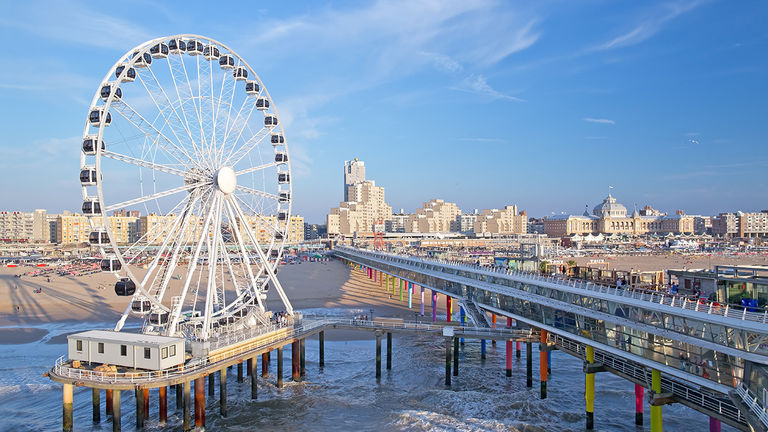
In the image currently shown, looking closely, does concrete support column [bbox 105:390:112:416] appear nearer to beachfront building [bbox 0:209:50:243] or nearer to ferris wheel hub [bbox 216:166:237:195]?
ferris wheel hub [bbox 216:166:237:195]

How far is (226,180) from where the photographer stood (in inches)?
1222

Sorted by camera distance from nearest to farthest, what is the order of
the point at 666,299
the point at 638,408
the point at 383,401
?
the point at 666,299 → the point at 638,408 → the point at 383,401

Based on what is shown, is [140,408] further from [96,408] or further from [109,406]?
[109,406]

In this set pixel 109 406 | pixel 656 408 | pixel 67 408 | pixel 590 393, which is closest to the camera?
pixel 656 408

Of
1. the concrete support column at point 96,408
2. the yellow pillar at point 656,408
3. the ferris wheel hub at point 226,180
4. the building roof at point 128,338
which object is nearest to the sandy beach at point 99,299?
the concrete support column at point 96,408

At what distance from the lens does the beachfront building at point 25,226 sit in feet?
628

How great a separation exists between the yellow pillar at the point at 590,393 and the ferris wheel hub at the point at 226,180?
20316 millimetres

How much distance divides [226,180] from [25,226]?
200 metres

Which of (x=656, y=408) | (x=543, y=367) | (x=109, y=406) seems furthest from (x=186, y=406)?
(x=656, y=408)

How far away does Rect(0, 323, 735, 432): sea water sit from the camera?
2616 centimetres

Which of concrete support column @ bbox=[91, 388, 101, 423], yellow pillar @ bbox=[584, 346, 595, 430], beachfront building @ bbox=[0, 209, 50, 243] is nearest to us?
yellow pillar @ bbox=[584, 346, 595, 430]

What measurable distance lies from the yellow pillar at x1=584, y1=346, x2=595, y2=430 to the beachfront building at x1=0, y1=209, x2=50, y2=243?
204 meters

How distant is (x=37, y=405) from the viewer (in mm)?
28594

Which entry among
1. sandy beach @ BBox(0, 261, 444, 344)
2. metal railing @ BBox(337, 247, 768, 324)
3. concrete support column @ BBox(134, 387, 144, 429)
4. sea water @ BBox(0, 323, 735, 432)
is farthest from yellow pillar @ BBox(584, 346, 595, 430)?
sandy beach @ BBox(0, 261, 444, 344)
